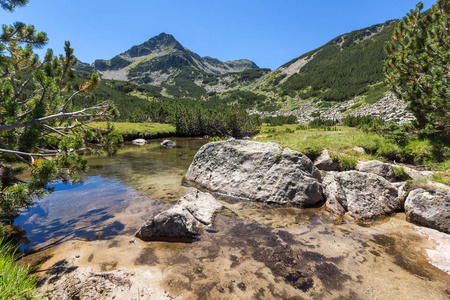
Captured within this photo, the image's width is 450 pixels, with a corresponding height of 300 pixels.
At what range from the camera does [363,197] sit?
311 inches

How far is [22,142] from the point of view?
5.59 metres

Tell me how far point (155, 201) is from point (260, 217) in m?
5.17

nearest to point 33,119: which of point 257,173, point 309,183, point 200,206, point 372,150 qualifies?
point 200,206

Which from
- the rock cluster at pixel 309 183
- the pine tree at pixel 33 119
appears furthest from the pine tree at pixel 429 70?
the pine tree at pixel 33 119

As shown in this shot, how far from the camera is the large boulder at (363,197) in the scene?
7.63m

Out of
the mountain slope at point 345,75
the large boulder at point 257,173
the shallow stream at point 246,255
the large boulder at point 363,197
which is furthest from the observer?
the mountain slope at point 345,75

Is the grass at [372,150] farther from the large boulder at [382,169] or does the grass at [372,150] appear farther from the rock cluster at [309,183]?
the large boulder at [382,169]

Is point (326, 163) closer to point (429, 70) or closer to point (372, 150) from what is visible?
point (372, 150)

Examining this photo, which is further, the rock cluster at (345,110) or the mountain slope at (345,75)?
the mountain slope at (345,75)

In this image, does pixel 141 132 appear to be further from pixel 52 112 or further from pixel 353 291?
Result: pixel 353 291

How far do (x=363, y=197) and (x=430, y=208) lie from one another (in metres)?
1.89

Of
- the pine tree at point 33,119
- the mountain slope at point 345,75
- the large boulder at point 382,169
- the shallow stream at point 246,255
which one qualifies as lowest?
the shallow stream at point 246,255

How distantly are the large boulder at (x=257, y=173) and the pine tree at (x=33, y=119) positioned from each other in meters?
5.87

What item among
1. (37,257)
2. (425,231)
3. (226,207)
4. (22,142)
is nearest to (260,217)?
(226,207)
